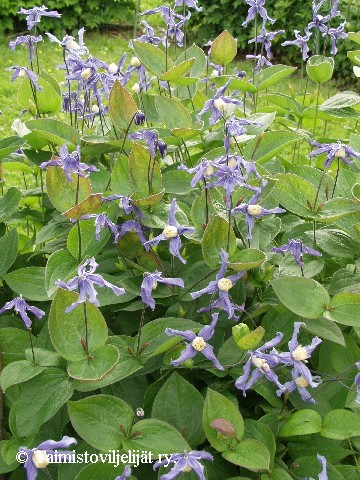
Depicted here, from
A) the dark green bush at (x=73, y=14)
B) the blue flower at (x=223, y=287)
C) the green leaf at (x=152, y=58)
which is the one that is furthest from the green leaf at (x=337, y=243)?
the dark green bush at (x=73, y=14)

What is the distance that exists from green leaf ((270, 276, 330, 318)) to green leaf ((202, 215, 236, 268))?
0.15 m

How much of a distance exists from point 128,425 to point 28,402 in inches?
8.5

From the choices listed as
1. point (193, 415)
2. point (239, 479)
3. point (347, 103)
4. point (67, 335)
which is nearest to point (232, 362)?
point (193, 415)

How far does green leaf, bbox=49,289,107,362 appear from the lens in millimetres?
1286

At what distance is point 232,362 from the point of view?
1.36 meters

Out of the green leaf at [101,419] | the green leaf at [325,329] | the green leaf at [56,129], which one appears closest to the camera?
the green leaf at [101,419]

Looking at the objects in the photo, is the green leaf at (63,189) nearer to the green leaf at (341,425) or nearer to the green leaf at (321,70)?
the green leaf at (341,425)

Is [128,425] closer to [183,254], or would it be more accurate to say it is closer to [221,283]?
[221,283]

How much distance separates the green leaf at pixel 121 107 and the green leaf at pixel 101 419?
695 millimetres

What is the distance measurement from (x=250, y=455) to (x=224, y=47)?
4.39 ft

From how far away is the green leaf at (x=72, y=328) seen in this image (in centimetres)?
129

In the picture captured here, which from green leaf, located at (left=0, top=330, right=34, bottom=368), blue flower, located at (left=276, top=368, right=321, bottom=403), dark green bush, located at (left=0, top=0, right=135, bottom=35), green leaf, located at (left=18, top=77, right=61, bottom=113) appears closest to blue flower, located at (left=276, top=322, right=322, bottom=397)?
blue flower, located at (left=276, top=368, right=321, bottom=403)

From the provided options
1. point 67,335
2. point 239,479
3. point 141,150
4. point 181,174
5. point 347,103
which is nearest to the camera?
point 239,479

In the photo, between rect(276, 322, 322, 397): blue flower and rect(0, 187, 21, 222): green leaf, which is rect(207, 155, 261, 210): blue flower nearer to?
rect(276, 322, 322, 397): blue flower
